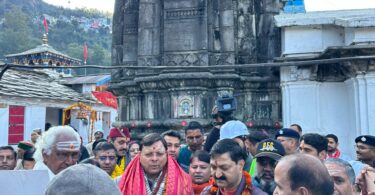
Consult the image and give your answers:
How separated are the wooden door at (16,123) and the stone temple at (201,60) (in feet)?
34.1

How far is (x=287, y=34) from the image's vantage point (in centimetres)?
1009

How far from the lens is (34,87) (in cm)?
2206

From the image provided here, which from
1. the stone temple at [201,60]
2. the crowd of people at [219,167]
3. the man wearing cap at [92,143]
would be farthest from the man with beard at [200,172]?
the stone temple at [201,60]

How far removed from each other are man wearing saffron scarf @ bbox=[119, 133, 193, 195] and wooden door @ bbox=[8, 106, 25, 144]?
17006 millimetres

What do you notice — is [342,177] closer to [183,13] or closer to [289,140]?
[289,140]

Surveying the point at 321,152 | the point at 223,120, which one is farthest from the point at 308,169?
the point at 223,120

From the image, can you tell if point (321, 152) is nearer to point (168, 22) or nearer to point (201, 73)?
point (201, 73)

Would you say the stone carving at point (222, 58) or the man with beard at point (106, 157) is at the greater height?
the stone carving at point (222, 58)

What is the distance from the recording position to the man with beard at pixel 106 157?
17.7 feet

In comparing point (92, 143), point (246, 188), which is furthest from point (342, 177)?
point (92, 143)

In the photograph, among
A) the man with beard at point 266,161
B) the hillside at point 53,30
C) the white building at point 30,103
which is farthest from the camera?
the hillside at point 53,30

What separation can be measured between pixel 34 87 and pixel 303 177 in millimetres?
21313

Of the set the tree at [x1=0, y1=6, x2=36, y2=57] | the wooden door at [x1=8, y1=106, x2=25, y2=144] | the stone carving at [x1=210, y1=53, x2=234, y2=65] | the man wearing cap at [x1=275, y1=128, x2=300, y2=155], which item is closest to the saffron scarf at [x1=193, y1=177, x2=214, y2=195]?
the man wearing cap at [x1=275, y1=128, x2=300, y2=155]

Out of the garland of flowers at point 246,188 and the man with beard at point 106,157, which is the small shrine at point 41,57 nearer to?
the man with beard at point 106,157
